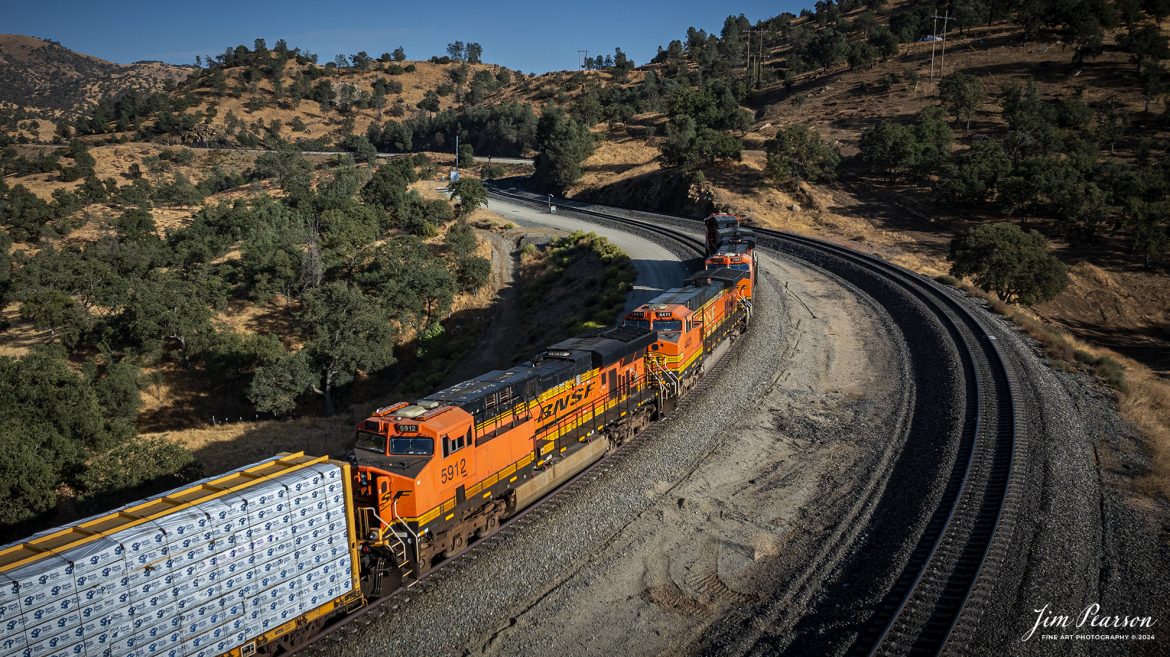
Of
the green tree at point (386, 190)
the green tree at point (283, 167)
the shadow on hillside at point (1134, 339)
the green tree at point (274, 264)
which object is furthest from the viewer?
the green tree at point (283, 167)

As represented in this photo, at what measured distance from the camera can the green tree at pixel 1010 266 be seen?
50.0m

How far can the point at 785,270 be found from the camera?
50.9 m

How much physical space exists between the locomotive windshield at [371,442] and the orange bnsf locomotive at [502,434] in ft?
0.08

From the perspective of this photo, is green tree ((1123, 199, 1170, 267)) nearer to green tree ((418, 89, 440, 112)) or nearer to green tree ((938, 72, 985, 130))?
green tree ((938, 72, 985, 130))

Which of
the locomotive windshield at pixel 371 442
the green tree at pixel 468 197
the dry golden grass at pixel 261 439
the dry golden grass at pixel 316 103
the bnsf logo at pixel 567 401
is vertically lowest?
the dry golden grass at pixel 261 439

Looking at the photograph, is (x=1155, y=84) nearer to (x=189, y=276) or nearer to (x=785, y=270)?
(x=785, y=270)

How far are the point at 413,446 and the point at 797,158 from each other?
6925 cm

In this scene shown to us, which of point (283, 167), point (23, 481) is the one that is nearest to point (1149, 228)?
point (23, 481)

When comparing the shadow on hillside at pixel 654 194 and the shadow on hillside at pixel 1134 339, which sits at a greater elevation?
the shadow on hillside at pixel 654 194

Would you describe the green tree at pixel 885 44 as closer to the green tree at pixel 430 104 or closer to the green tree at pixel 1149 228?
the green tree at pixel 1149 228

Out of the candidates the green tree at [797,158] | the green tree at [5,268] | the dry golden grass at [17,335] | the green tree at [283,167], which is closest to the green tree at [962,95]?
the green tree at [797,158]

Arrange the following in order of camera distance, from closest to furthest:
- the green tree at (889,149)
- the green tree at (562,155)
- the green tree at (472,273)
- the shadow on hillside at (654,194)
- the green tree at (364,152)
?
the green tree at (472,273) → the green tree at (889,149) → the shadow on hillside at (654,194) → the green tree at (562,155) → the green tree at (364,152)

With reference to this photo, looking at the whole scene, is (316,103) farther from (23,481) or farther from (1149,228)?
(1149,228)

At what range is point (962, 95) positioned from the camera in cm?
8650
